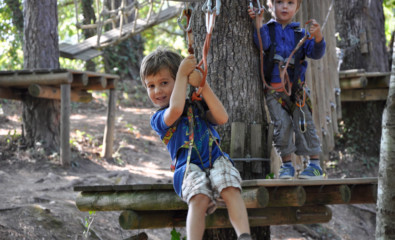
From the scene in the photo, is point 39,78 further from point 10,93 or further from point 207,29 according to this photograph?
point 207,29

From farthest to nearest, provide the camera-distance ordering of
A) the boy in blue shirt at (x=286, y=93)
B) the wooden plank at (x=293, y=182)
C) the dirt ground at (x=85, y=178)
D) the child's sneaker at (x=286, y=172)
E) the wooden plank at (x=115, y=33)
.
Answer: the wooden plank at (x=115, y=33) → the dirt ground at (x=85, y=178) → the boy in blue shirt at (x=286, y=93) → the child's sneaker at (x=286, y=172) → the wooden plank at (x=293, y=182)

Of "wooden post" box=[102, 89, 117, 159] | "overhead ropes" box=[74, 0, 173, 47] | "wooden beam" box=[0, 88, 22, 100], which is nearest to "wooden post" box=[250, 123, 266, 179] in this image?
"overhead ropes" box=[74, 0, 173, 47]

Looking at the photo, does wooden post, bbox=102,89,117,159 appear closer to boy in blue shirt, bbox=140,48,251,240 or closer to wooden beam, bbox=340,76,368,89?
wooden beam, bbox=340,76,368,89

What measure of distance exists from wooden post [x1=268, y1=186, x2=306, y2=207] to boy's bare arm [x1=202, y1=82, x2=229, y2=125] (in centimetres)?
65

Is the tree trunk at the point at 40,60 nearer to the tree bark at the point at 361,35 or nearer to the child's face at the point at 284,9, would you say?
the child's face at the point at 284,9

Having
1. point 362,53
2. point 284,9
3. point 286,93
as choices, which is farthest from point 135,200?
point 362,53

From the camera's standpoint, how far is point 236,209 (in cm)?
287

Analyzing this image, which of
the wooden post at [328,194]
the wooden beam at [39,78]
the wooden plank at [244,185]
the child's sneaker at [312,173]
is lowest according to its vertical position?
the wooden post at [328,194]

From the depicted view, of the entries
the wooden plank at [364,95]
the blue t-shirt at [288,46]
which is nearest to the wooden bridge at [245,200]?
the blue t-shirt at [288,46]

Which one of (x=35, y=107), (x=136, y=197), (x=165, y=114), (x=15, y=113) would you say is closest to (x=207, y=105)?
(x=165, y=114)

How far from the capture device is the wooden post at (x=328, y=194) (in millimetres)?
3635

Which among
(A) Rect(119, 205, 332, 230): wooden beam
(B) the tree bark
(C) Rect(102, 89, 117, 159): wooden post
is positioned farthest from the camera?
(B) the tree bark

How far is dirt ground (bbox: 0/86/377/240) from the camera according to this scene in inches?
211

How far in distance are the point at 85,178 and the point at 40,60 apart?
2597 mm
